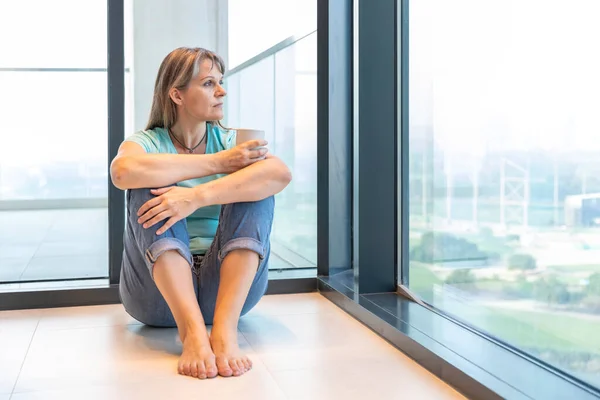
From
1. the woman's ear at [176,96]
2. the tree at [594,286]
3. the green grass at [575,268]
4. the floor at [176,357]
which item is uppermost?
the woman's ear at [176,96]

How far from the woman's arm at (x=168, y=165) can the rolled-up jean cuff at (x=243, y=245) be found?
0.21 meters

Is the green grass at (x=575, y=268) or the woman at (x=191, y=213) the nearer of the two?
the green grass at (x=575, y=268)

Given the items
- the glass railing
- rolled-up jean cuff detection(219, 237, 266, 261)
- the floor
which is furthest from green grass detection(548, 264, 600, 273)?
the glass railing

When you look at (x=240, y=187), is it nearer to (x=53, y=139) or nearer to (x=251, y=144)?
(x=251, y=144)

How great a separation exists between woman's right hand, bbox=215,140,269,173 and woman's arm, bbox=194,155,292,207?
0.03 m

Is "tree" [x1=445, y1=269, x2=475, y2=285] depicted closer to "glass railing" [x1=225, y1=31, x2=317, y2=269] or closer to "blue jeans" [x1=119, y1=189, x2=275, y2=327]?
"blue jeans" [x1=119, y1=189, x2=275, y2=327]

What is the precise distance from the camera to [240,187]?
2.03m

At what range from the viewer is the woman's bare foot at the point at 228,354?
188 centimetres

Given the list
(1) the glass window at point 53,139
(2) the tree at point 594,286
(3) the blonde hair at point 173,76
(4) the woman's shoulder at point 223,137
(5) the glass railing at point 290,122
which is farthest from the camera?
(5) the glass railing at point 290,122

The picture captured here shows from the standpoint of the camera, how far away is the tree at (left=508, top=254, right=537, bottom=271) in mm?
1829

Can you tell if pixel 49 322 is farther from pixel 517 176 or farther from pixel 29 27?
pixel 517 176

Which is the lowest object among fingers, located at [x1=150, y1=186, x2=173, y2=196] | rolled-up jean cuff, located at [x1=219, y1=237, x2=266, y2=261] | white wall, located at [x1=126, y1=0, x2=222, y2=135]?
rolled-up jean cuff, located at [x1=219, y1=237, x2=266, y2=261]

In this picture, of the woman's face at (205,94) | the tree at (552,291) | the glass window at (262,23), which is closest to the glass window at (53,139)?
the glass window at (262,23)

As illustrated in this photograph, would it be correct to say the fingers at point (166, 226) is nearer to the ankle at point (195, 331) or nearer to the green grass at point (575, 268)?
the ankle at point (195, 331)
